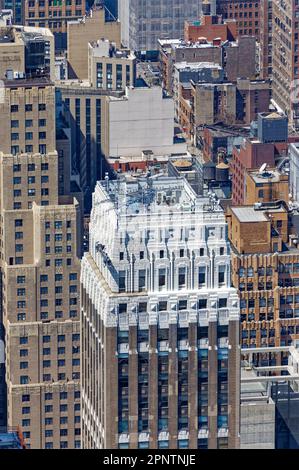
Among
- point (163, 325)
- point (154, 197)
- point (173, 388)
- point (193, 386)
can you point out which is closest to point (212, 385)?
point (193, 386)

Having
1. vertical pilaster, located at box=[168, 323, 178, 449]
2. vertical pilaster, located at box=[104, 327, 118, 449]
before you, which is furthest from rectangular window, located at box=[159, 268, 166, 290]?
vertical pilaster, located at box=[104, 327, 118, 449]

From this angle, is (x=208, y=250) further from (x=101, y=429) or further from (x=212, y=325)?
(x=101, y=429)

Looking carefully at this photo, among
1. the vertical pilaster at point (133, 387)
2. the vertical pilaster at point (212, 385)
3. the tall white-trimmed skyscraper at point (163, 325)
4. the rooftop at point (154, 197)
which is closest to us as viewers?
the tall white-trimmed skyscraper at point (163, 325)

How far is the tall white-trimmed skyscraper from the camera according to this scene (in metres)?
176

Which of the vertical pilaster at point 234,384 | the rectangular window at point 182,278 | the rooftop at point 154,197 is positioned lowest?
the vertical pilaster at point 234,384

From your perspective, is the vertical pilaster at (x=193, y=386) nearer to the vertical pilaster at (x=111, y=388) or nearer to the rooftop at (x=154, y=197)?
the vertical pilaster at (x=111, y=388)

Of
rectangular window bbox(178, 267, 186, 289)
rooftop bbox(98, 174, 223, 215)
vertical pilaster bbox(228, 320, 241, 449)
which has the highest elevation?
rooftop bbox(98, 174, 223, 215)

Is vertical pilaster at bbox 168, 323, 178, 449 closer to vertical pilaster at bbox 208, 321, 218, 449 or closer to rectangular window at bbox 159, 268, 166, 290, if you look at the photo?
vertical pilaster at bbox 208, 321, 218, 449

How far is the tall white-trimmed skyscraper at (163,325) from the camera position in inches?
6924

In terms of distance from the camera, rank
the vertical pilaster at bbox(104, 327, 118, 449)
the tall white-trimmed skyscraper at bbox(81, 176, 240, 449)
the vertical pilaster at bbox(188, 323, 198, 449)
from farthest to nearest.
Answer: the vertical pilaster at bbox(188, 323, 198, 449), the tall white-trimmed skyscraper at bbox(81, 176, 240, 449), the vertical pilaster at bbox(104, 327, 118, 449)

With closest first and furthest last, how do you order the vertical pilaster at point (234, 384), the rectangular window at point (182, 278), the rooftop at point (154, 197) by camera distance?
the rectangular window at point (182, 278) → the vertical pilaster at point (234, 384) → the rooftop at point (154, 197)

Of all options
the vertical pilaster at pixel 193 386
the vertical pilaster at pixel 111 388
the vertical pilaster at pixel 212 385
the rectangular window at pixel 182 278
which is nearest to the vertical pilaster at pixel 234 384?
the vertical pilaster at pixel 212 385

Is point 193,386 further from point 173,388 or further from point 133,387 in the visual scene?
point 133,387
